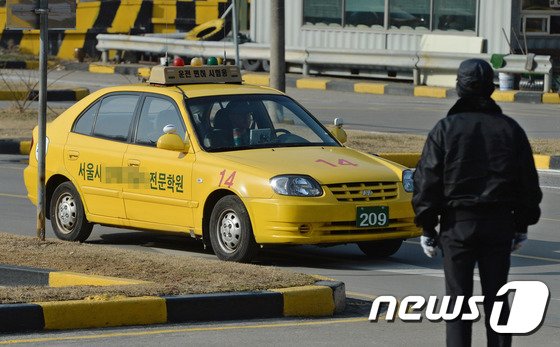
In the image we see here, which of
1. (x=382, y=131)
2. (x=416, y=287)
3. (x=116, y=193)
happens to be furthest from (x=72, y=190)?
(x=382, y=131)

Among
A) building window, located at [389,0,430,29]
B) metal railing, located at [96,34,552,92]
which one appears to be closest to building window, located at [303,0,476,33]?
building window, located at [389,0,430,29]

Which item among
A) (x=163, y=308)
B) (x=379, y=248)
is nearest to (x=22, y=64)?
(x=379, y=248)

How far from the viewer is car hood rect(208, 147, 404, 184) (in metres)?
11.2

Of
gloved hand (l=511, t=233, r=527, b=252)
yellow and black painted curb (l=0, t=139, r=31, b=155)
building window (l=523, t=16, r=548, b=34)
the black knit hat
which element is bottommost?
yellow and black painted curb (l=0, t=139, r=31, b=155)

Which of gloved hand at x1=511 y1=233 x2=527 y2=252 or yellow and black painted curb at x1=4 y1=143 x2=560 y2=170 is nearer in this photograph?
gloved hand at x1=511 y1=233 x2=527 y2=252

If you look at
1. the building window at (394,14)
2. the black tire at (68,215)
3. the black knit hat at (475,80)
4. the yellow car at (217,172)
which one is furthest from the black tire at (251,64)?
the black knit hat at (475,80)

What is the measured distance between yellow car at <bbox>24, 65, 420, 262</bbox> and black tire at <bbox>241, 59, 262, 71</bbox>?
2049 centimetres

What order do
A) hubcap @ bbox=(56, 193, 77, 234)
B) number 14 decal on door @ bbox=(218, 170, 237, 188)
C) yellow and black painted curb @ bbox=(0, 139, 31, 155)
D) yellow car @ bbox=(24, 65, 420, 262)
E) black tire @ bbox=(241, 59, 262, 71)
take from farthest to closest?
black tire @ bbox=(241, 59, 262, 71), yellow and black painted curb @ bbox=(0, 139, 31, 155), hubcap @ bbox=(56, 193, 77, 234), number 14 decal on door @ bbox=(218, 170, 237, 188), yellow car @ bbox=(24, 65, 420, 262)

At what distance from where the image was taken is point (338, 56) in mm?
31688

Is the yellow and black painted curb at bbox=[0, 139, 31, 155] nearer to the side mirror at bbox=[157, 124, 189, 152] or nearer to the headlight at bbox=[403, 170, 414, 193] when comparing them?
the side mirror at bbox=[157, 124, 189, 152]

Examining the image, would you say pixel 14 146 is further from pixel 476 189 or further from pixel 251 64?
pixel 476 189

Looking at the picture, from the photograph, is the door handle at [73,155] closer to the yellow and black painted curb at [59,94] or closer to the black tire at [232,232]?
the black tire at [232,232]

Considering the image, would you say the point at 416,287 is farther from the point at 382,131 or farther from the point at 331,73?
the point at 331,73

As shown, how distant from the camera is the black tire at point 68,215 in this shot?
12.6 meters
